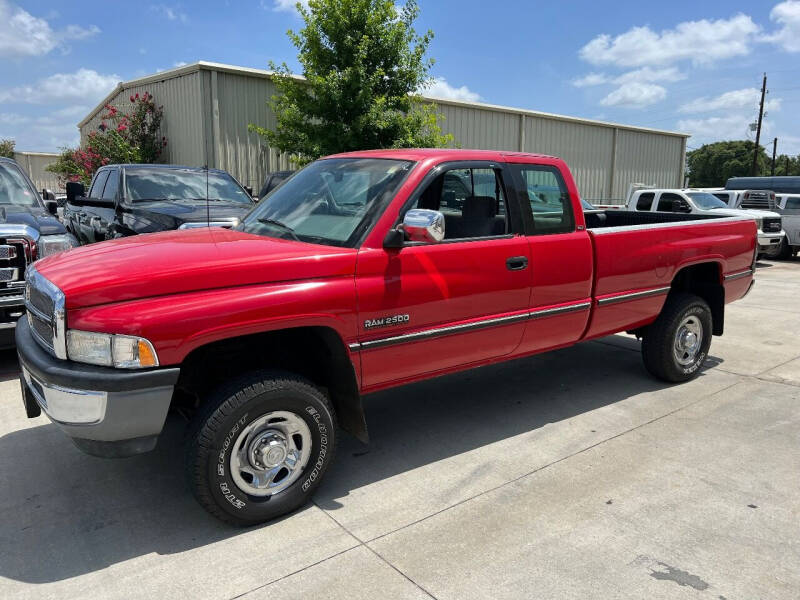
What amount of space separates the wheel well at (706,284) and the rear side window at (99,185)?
797 centimetres

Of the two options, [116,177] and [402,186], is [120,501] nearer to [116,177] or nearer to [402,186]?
[402,186]

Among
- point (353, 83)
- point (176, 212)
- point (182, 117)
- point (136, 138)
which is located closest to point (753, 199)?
point (353, 83)

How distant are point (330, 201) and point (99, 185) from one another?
6.93 meters

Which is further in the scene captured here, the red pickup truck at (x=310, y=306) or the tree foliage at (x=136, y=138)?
the tree foliage at (x=136, y=138)

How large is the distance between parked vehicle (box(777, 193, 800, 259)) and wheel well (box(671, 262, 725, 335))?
12650 millimetres

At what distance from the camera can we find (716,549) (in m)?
3.02

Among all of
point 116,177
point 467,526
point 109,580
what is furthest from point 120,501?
point 116,177

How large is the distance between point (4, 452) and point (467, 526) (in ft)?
10.2

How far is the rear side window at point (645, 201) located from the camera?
594 inches

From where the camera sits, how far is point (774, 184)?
21938 millimetres

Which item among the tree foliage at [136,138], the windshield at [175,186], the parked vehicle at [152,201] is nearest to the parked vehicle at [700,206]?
the windshield at [175,186]

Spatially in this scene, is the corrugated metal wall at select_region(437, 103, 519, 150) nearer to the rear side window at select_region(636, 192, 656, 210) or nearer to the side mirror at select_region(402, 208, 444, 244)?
the rear side window at select_region(636, 192, 656, 210)

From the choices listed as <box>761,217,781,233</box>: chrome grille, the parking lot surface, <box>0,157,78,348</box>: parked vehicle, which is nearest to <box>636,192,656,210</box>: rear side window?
<box>761,217,781,233</box>: chrome grille

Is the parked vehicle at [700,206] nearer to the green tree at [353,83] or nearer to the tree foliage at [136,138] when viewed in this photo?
the green tree at [353,83]
